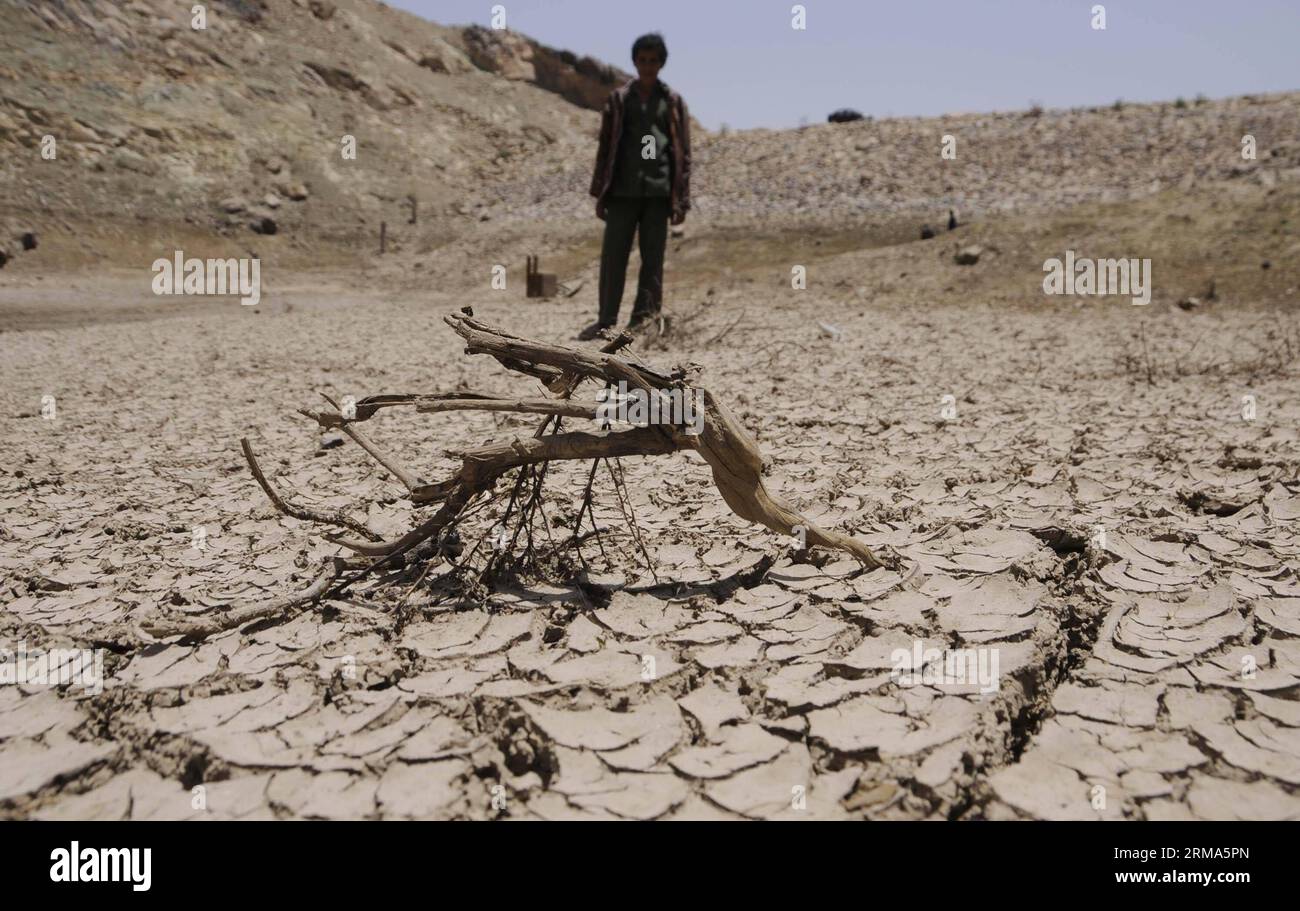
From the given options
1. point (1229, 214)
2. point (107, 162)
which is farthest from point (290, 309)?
point (1229, 214)

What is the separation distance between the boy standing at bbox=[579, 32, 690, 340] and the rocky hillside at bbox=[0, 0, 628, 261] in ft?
27.4

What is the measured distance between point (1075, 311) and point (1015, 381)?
348 cm

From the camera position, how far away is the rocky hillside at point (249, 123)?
478 inches

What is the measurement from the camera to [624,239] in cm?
625

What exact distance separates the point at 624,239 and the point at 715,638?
479cm

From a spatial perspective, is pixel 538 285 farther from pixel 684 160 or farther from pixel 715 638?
pixel 715 638

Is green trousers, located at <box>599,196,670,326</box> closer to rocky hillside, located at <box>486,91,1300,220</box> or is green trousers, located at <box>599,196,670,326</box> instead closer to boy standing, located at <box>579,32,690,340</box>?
boy standing, located at <box>579,32,690,340</box>

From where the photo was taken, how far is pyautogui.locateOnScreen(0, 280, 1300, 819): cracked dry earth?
1.42 meters

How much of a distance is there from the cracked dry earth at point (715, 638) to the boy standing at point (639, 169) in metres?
2.64

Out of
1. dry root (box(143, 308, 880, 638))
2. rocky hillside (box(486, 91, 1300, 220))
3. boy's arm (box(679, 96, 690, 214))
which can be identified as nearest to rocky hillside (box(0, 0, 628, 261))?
rocky hillside (box(486, 91, 1300, 220))
